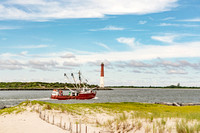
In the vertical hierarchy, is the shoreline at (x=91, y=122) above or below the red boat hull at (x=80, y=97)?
above

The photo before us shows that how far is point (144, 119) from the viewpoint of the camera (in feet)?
67.4

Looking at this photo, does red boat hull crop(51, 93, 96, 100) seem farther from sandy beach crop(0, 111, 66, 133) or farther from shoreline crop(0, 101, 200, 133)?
sandy beach crop(0, 111, 66, 133)

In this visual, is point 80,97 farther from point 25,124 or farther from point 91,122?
point 25,124

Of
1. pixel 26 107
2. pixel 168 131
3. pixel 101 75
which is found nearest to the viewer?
pixel 168 131

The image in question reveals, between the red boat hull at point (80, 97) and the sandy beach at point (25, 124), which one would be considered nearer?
the sandy beach at point (25, 124)

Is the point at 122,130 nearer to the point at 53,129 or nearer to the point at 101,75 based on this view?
the point at 53,129

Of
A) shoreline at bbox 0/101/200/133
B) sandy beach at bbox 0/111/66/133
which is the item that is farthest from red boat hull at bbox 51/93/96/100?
sandy beach at bbox 0/111/66/133

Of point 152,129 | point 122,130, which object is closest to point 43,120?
point 122,130

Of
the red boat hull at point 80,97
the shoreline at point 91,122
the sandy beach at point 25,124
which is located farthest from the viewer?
the red boat hull at point 80,97

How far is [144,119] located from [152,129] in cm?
251

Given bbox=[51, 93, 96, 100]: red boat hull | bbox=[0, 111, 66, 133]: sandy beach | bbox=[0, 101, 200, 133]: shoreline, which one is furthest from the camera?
bbox=[51, 93, 96, 100]: red boat hull

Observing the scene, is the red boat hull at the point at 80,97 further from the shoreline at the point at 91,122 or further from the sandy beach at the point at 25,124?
the sandy beach at the point at 25,124

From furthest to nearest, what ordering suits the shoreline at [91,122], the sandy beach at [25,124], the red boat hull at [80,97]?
1. the red boat hull at [80,97]
2. the sandy beach at [25,124]
3. the shoreline at [91,122]

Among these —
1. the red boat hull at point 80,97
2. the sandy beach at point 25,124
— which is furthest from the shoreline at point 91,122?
the red boat hull at point 80,97
